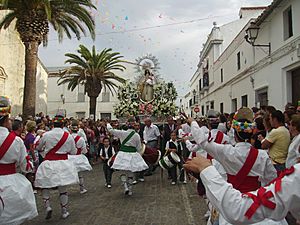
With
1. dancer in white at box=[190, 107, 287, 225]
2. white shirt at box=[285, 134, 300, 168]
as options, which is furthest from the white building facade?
dancer in white at box=[190, 107, 287, 225]

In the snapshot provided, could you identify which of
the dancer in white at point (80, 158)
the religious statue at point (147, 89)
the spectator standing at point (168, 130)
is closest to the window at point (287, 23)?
the spectator standing at point (168, 130)

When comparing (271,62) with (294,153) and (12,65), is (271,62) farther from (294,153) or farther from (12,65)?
(12,65)

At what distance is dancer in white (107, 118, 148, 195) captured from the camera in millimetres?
7824

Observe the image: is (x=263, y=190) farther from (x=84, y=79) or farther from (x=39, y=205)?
(x=84, y=79)

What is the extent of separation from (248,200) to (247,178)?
5.25 ft

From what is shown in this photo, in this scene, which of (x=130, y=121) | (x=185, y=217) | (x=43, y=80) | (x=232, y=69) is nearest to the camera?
(x=185, y=217)

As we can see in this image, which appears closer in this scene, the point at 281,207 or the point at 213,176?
the point at 281,207

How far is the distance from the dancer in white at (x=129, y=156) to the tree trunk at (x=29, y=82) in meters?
6.80

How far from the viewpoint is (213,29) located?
96.5 ft

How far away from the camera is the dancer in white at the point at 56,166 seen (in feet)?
19.8

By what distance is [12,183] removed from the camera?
172 inches

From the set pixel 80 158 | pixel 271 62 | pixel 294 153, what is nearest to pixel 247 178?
pixel 294 153

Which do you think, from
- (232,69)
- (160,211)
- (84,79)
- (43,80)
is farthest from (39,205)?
(43,80)

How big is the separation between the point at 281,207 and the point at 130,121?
21.5 ft
